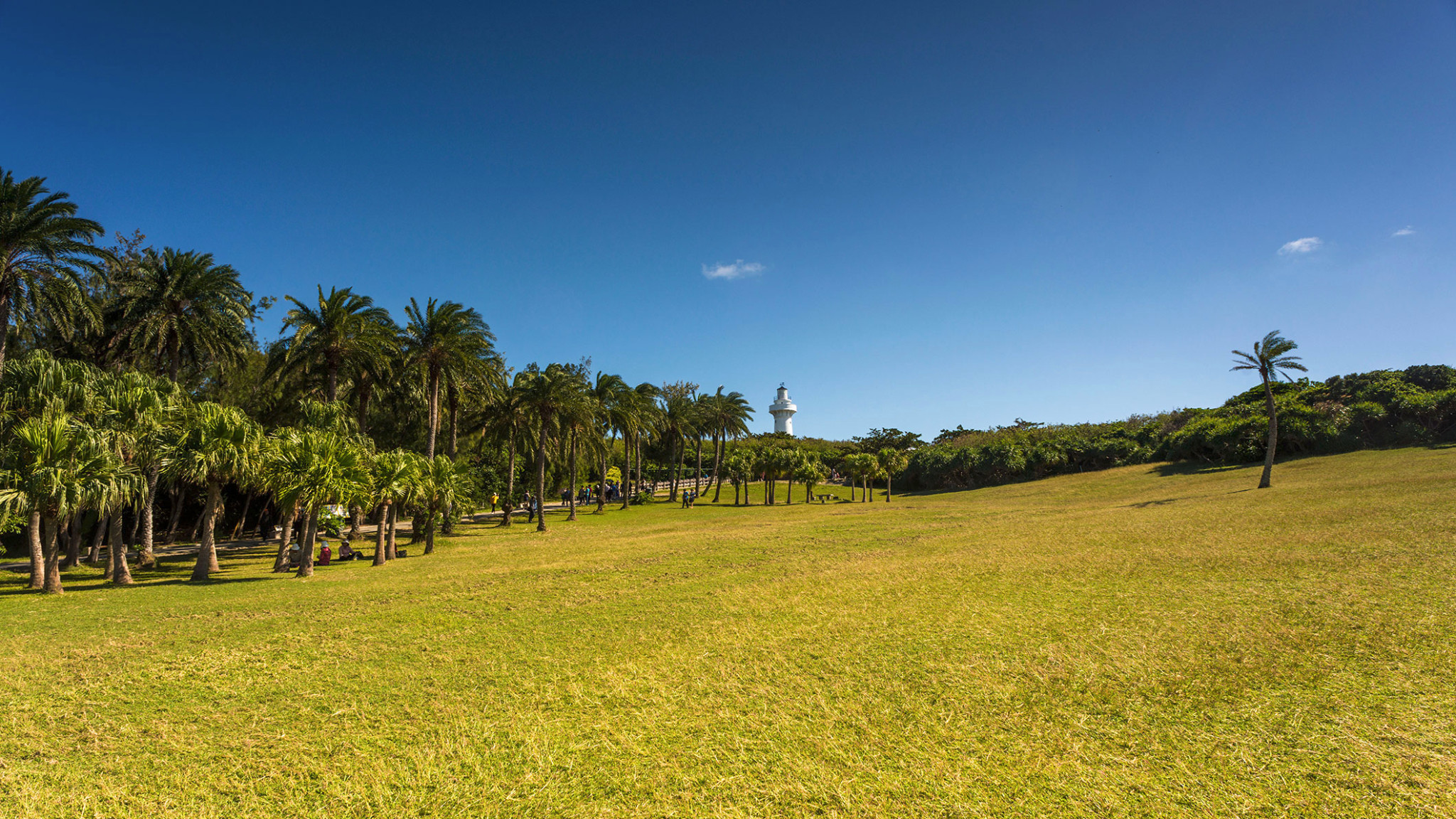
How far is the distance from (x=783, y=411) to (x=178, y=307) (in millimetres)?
154810

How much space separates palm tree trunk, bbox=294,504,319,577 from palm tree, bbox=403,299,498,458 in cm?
652

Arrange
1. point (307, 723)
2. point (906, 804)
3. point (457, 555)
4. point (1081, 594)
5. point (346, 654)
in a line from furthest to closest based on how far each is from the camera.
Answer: point (457, 555) → point (1081, 594) → point (346, 654) → point (307, 723) → point (906, 804)

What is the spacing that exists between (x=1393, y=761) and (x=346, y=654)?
14066mm

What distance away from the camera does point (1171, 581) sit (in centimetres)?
1280

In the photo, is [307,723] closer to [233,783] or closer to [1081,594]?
[233,783]

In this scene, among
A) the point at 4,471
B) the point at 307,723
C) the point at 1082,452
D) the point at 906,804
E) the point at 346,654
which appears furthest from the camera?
the point at 1082,452

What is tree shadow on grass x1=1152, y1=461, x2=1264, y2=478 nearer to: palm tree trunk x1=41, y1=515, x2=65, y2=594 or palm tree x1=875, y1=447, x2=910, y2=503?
palm tree x1=875, y1=447, x2=910, y2=503

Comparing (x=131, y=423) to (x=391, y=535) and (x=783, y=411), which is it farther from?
(x=783, y=411)

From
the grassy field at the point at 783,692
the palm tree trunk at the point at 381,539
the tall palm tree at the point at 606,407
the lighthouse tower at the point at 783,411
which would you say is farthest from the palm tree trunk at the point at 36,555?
the lighthouse tower at the point at 783,411

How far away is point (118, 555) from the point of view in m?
18.7

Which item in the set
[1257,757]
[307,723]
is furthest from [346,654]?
[1257,757]

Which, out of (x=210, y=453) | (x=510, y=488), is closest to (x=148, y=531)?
(x=210, y=453)

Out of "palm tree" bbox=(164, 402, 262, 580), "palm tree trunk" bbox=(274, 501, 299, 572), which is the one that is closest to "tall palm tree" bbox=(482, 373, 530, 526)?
"palm tree trunk" bbox=(274, 501, 299, 572)

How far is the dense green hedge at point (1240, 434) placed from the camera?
137 feet
